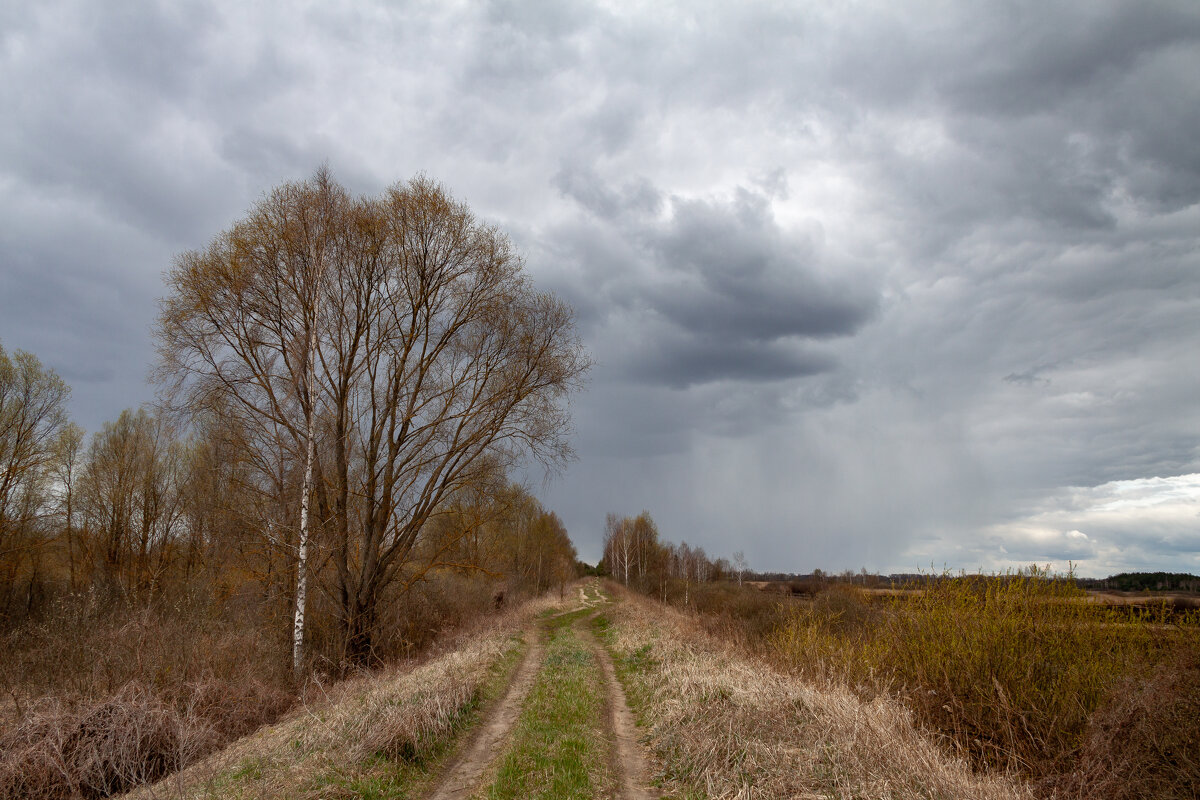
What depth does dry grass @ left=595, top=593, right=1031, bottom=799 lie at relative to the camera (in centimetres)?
565

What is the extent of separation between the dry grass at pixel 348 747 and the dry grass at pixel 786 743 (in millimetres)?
3138

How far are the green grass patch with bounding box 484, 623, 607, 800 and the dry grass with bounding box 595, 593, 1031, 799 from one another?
927 millimetres

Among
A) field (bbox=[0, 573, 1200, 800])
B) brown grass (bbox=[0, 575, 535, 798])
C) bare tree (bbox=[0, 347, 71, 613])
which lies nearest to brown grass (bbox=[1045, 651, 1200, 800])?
field (bbox=[0, 573, 1200, 800])

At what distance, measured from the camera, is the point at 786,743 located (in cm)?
695

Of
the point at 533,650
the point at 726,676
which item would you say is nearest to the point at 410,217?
the point at 533,650

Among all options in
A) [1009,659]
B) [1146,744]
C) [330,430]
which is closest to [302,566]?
[330,430]

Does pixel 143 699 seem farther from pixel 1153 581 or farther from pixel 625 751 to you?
pixel 1153 581

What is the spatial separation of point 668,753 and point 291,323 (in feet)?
49.4

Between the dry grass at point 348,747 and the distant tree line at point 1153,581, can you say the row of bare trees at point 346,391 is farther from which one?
the distant tree line at point 1153,581

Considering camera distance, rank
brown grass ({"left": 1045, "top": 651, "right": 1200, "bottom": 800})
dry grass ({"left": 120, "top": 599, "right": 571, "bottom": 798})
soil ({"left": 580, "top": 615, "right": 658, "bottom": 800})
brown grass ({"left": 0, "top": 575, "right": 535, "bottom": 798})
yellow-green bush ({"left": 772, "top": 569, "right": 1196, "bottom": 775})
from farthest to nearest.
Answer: brown grass ({"left": 0, "top": 575, "right": 535, "bottom": 798})
yellow-green bush ({"left": 772, "top": 569, "right": 1196, "bottom": 775})
soil ({"left": 580, "top": 615, "right": 658, "bottom": 800})
dry grass ({"left": 120, "top": 599, "right": 571, "bottom": 798})
brown grass ({"left": 1045, "top": 651, "right": 1200, "bottom": 800})

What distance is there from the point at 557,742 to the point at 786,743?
3108 millimetres

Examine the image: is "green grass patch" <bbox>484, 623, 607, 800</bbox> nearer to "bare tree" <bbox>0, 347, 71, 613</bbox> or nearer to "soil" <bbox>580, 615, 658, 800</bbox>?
"soil" <bbox>580, 615, 658, 800</bbox>

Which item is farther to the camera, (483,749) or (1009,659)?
(1009,659)

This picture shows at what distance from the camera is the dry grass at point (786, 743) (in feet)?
18.5
